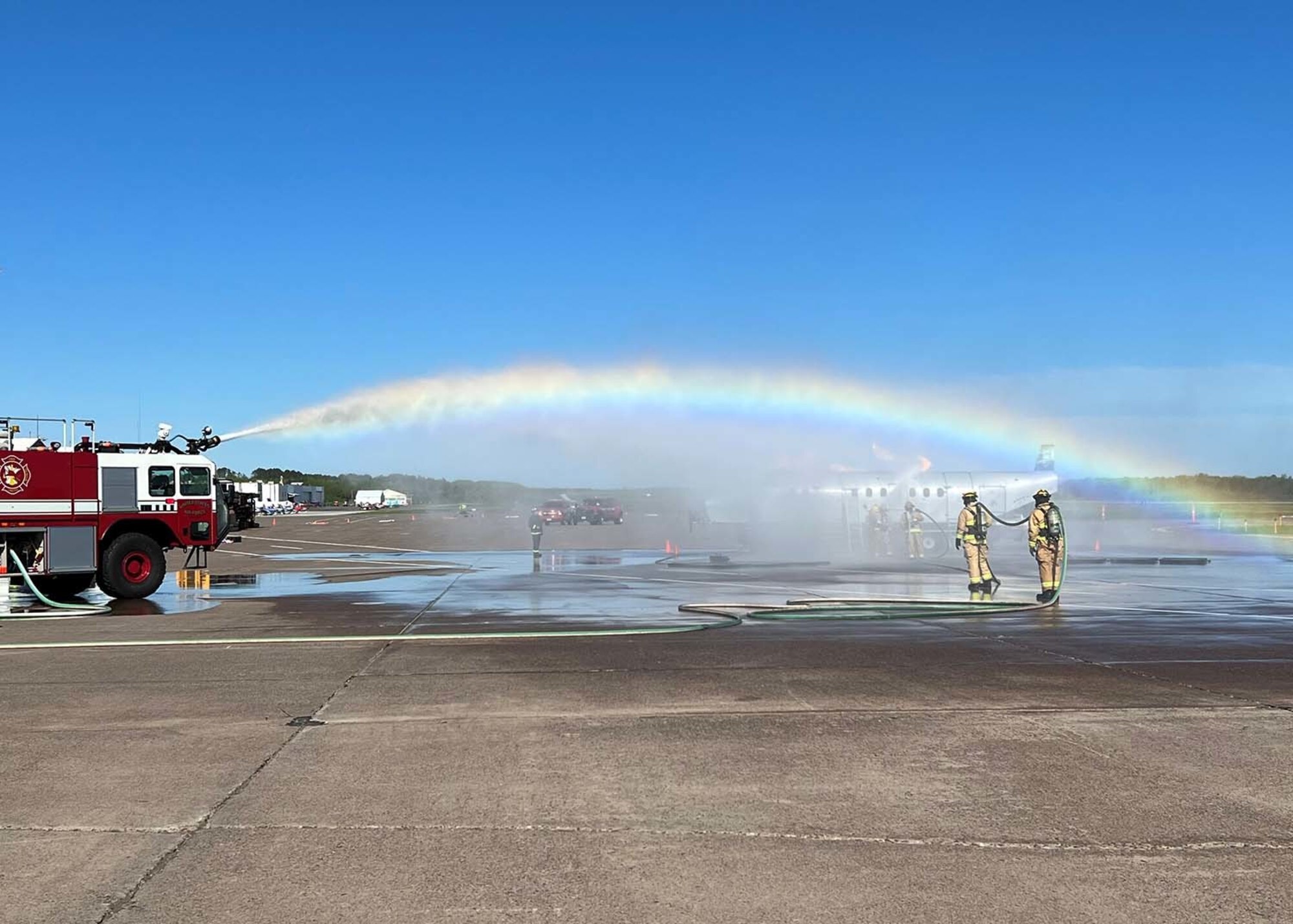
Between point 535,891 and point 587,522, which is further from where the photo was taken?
point 587,522

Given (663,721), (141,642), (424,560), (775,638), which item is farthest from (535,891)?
(424,560)

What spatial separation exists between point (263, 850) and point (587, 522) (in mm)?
67326

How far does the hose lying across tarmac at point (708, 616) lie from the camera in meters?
13.1

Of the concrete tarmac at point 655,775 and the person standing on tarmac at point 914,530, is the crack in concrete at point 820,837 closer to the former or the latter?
the concrete tarmac at point 655,775

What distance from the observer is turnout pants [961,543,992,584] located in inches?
722

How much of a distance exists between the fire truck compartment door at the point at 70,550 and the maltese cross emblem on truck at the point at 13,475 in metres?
0.84

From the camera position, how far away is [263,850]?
5.24m

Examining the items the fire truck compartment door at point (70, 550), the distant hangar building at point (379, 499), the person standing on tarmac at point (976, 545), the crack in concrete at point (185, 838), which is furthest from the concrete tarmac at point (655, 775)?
the distant hangar building at point (379, 499)

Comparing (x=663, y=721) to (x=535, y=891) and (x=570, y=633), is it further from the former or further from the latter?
(x=570, y=633)

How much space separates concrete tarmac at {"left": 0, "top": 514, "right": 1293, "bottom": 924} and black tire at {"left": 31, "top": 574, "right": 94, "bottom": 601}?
18.8 ft

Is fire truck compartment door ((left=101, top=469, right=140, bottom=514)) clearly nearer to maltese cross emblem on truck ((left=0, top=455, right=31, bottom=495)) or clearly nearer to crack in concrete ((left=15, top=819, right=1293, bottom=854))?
maltese cross emblem on truck ((left=0, top=455, right=31, bottom=495))

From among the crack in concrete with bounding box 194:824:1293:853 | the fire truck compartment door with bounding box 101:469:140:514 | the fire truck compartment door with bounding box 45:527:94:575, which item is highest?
the fire truck compartment door with bounding box 101:469:140:514

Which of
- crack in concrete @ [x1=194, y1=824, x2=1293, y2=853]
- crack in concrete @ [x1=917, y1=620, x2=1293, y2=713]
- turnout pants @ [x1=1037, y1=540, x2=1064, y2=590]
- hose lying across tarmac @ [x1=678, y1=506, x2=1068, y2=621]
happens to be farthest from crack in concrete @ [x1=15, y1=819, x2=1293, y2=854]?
turnout pants @ [x1=1037, y1=540, x2=1064, y2=590]

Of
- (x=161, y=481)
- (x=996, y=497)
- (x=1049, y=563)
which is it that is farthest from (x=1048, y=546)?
(x=996, y=497)
